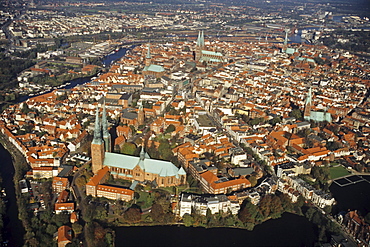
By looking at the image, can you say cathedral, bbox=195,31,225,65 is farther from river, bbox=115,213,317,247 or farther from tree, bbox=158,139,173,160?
A: river, bbox=115,213,317,247

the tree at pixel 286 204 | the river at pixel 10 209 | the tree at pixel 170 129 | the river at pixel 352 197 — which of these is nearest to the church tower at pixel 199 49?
the tree at pixel 170 129

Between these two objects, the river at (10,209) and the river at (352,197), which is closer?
the river at (10,209)

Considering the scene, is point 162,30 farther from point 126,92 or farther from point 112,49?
point 126,92

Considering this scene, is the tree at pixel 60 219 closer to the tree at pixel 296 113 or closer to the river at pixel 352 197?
the river at pixel 352 197

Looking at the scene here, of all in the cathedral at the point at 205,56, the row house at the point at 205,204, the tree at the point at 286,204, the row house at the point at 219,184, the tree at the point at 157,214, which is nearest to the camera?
the tree at the point at 157,214

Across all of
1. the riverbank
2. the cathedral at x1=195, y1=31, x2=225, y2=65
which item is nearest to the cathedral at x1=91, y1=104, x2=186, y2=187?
the riverbank

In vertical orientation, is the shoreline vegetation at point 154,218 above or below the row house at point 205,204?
below

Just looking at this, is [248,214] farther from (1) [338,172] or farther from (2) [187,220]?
(1) [338,172]

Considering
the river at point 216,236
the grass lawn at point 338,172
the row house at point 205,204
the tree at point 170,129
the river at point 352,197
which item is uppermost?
the tree at point 170,129
